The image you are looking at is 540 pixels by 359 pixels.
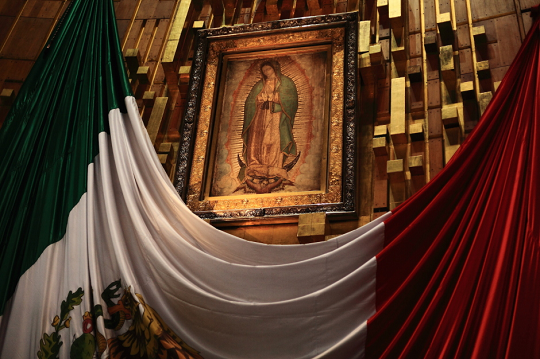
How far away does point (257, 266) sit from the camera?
Answer: 2.95 m

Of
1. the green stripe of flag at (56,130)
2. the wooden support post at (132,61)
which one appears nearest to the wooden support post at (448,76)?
the green stripe of flag at (56,130)

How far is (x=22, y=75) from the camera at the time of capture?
4.34m

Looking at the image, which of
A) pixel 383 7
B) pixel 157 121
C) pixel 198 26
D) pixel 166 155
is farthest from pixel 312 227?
pixel 198 26

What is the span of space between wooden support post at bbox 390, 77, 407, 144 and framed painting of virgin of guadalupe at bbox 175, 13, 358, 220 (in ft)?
0.72

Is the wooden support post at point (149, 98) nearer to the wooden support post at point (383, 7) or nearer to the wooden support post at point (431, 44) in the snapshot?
the wooden support post at point (383, 7)

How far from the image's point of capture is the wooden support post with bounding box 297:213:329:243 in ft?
10.8

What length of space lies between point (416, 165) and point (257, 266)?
1.00m

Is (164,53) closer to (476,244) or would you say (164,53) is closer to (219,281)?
(219,281)

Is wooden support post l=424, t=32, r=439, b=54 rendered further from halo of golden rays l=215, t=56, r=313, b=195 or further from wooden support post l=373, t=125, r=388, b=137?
halo of golden rays l=215, t=56, r=313, b=195

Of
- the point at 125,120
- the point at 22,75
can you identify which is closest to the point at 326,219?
the point at 125,120

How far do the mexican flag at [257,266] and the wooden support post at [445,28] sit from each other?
54cm

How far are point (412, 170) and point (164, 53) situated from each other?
70.9 inches

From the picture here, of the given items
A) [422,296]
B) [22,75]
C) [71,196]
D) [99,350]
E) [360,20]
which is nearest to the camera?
[422,296]

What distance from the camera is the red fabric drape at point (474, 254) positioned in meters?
2.40
